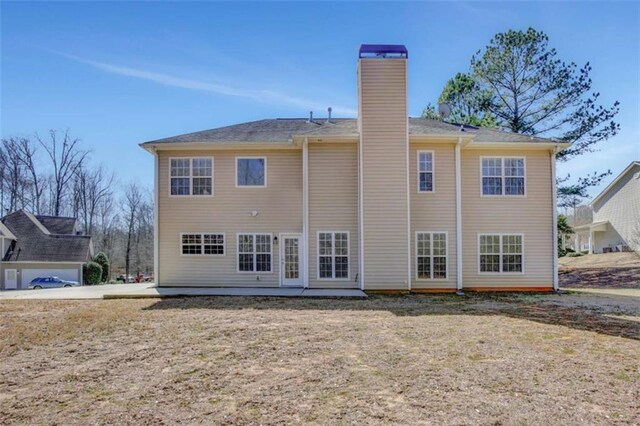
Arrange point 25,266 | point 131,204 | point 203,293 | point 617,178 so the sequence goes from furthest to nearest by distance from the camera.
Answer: point 131,204 → point 617,178 → point 25,266 → point 203,293

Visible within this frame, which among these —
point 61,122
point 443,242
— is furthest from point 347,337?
point 61,122

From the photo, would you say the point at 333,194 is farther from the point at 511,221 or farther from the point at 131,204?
the point at 131,204

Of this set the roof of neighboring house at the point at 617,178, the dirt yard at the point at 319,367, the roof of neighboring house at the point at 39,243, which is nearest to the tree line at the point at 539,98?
the roof of neighboring house at the point at 617,178

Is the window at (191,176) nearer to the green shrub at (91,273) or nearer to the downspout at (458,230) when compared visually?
the downspout at (458,230)

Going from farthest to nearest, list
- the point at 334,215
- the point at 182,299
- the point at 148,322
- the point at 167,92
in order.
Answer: the point at 167,92
the point at 334,215
the point at 182,299
the point at 148,322

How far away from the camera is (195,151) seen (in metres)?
14.0

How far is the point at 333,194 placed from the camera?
1347 cm

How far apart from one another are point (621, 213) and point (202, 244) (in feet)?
98.8

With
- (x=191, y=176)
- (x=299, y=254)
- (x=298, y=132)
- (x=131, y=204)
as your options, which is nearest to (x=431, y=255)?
(x=299, y=254)

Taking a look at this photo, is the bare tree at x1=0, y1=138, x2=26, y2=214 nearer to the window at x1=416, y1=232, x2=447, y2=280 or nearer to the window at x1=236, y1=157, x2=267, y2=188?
the window at x1=236, y1=157, x2=267, y2=188

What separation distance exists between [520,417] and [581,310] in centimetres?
770

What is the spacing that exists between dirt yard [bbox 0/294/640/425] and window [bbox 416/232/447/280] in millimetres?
4074

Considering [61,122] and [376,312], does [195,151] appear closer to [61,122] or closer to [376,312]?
[376,312]

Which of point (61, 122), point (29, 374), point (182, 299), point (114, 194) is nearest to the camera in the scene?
point (29, 374)
